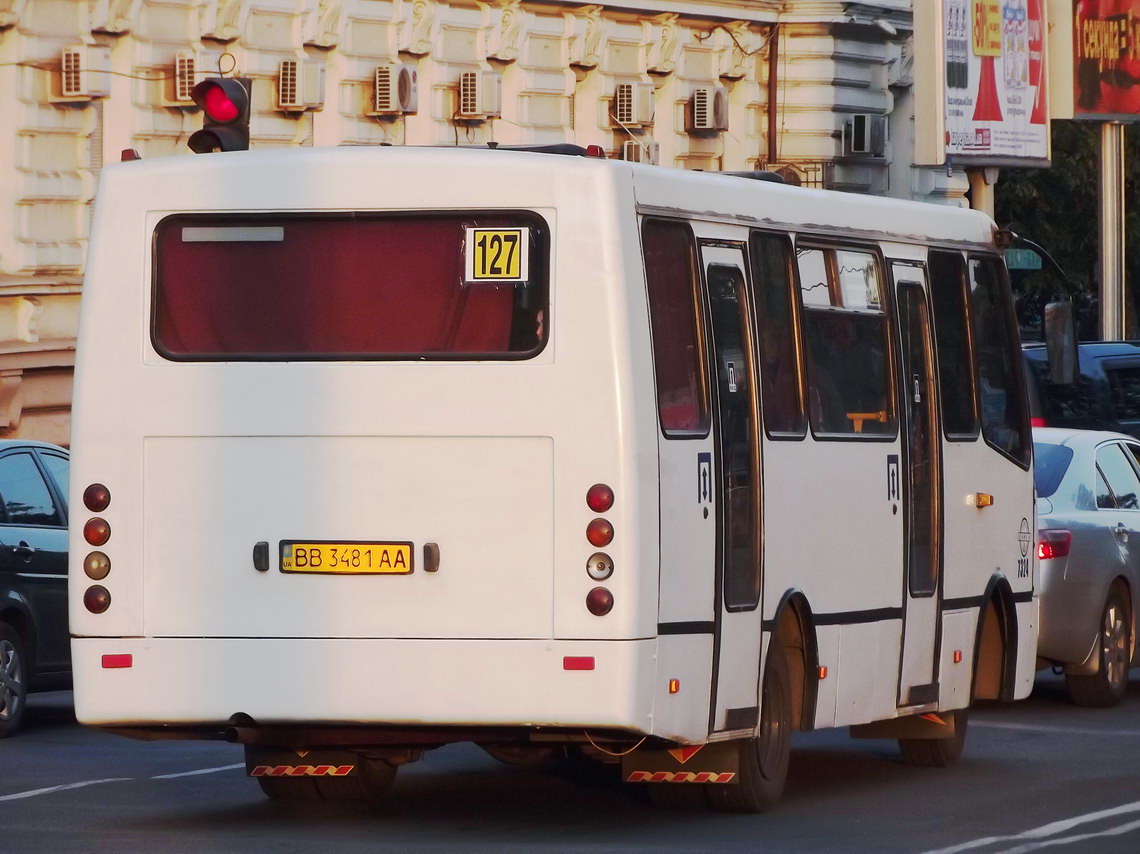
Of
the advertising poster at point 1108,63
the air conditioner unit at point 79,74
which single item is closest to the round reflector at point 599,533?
the air conditioner unit at point 79,74

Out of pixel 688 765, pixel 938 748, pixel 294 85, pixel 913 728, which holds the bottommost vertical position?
pixel 938 748

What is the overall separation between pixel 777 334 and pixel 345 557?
2.16 meters

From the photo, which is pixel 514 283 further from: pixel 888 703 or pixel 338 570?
pixel 888 703

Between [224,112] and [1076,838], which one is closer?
[1076,838]

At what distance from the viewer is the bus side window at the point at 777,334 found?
37.5 feet

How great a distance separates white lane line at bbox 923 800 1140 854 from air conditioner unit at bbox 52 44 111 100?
60.4 ft

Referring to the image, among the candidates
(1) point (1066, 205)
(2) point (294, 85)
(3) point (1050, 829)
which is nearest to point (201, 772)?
(3) point (1050, 829)

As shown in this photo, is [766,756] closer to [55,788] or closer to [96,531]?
[96,531]

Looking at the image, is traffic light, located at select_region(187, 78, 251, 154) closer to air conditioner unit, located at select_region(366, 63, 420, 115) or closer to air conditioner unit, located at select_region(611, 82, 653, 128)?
air conditioner unit, located at select_region(366, 63, 420, 115)

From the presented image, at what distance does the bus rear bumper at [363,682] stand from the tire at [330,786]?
1335 millimetres

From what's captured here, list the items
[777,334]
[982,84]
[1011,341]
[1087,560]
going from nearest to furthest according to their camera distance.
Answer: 1. [777,334]
2. [1011,341]
3. [1087,560]
4. [982,84]

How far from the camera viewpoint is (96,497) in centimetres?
1060

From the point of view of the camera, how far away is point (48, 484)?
51.9 ft

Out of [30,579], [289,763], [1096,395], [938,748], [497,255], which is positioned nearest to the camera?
[497,255]
